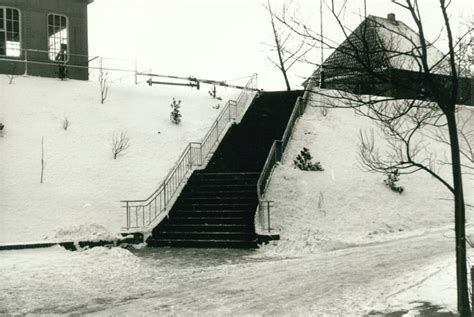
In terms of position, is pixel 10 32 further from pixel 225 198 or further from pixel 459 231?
Result: pixel 459 231

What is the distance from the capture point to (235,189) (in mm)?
15828

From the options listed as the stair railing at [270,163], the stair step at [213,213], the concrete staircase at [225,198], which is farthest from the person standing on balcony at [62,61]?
the stair step at [213,213]

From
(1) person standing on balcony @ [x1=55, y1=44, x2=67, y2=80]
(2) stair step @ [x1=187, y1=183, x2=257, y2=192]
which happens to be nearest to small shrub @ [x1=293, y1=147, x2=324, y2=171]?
(2) stair step @ [x1=187, y1=183, x2=257, y2=192]

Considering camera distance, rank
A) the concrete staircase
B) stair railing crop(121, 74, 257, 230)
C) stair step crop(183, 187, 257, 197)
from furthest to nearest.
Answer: stair step crop(183, 187, 257, 197)
stair railing crop(121, 74, 257, 230)
the concrete staircase

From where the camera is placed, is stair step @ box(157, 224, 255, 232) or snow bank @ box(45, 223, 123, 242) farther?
stair step @ box(157, 224, 255, 232)

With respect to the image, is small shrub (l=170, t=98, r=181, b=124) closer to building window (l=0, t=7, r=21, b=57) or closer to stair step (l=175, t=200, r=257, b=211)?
stair step (l=175, t=200, r=257, b=211)

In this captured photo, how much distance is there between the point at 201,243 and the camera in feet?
44.0

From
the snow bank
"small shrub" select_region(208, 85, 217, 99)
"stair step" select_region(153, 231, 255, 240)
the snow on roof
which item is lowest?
"stair step" select_region(153, 231, 255, 240)

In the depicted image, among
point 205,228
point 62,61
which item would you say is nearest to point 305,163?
point 205,228

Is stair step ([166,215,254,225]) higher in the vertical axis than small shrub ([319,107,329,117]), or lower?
lower

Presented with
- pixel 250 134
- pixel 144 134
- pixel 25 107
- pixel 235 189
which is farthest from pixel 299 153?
pixel 25 107

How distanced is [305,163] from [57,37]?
42.7 feet

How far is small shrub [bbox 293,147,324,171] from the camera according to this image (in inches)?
712

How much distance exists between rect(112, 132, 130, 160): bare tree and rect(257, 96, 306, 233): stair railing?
542 cm
